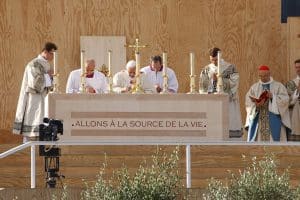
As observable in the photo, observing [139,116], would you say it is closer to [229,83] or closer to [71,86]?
[71,86]

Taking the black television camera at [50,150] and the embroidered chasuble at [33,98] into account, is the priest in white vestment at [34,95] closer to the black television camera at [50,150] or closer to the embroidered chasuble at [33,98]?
the embroidered chasuble at [33,98]

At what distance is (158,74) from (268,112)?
186cm

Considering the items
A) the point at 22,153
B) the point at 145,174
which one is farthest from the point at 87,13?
the point at 145,174

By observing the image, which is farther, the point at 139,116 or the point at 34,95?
the point at 34,95

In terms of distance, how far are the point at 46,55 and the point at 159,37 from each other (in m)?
3.33

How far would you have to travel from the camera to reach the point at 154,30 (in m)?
24.8

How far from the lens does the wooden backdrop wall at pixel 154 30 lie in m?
24.6

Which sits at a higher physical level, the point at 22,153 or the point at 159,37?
the point at 159,37

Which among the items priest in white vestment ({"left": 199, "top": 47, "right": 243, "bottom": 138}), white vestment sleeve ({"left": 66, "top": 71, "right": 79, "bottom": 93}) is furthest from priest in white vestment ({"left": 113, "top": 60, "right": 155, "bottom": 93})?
priest in white vestment ({"left": 199, "top": 47, "right": 243, "bottom": 138})

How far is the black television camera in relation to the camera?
57.9 feet

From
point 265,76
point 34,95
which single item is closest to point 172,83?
point 265,76

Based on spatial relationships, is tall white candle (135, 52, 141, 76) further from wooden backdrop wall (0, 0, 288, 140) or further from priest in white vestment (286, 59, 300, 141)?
wooden backdrop wall (0, 0, 288, 140)

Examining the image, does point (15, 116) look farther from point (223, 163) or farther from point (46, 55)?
point (223, 163)

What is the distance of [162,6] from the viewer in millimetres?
24938
